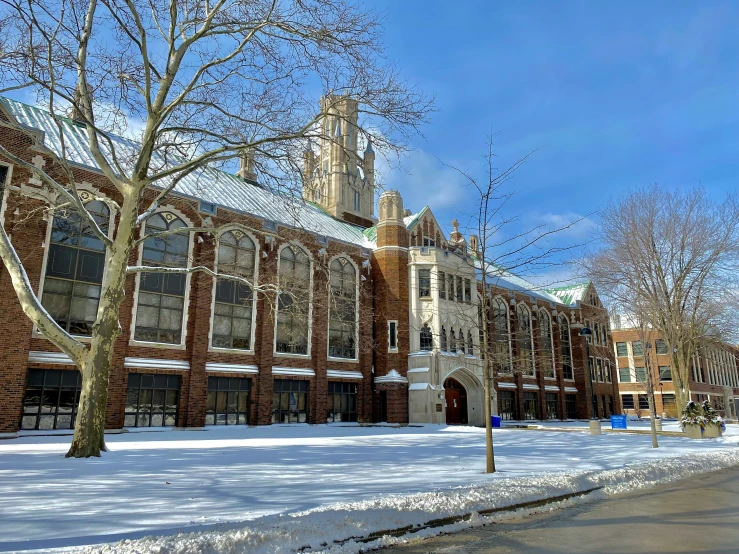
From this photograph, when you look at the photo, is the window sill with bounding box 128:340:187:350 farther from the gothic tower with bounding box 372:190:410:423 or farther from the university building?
the gothic tower with bounding box 372:190:410:423

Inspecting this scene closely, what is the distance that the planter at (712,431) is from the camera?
2355 centimetres

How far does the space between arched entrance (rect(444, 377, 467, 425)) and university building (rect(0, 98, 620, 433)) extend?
110mm

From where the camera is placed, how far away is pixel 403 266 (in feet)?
104

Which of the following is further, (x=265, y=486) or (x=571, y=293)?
(x=571, y=293)

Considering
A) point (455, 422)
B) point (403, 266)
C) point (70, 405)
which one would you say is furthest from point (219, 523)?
point (455, 422)

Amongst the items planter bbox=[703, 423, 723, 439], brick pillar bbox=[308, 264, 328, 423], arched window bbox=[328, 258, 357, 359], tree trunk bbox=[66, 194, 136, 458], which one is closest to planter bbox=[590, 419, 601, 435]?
planter bbox=[703, 423, 723, 439]

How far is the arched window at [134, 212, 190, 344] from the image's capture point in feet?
73.6

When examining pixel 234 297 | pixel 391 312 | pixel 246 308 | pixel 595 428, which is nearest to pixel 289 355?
pixel 246 308

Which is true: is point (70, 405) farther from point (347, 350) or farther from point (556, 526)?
point (556, 526)

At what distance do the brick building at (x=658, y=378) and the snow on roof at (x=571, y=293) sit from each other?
39.7 ft

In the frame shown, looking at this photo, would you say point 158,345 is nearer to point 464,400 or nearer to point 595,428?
point 464,400

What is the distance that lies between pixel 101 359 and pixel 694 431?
2522 cm

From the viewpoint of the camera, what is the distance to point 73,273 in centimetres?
2044

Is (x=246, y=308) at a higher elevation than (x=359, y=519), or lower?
higher
